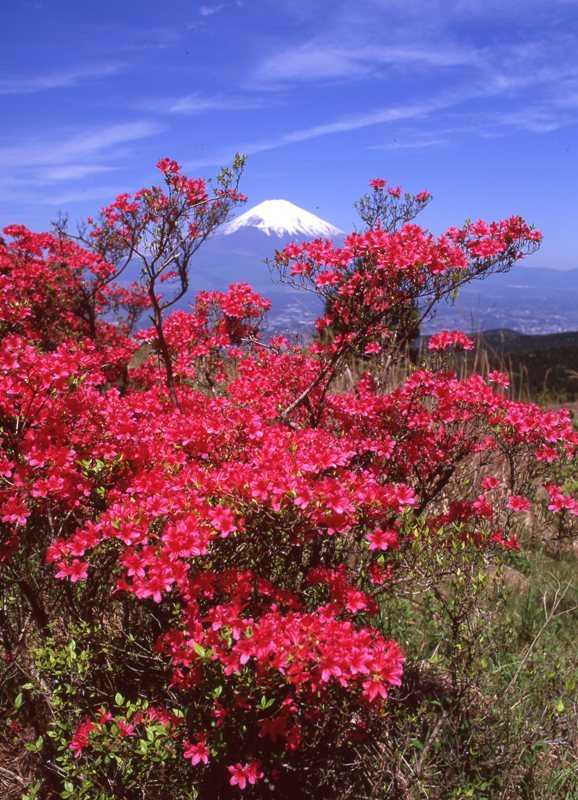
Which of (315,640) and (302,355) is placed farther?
(302,355)

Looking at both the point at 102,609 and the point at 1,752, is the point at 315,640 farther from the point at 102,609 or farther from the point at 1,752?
the point at 1,752

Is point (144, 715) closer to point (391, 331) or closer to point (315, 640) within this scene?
point (315, 640)

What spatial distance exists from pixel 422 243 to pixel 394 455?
153cm

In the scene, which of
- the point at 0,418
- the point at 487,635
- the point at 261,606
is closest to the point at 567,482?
the point at 487,635

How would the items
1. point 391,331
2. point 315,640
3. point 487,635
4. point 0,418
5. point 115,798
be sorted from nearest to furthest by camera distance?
point 315,640 → point 115,798 → point 0,418 → point 487,635 → point 391,331

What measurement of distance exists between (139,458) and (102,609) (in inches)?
39.4

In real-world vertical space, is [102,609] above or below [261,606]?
below

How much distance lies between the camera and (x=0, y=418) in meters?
3.26

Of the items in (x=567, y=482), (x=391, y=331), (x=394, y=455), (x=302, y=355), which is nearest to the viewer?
(x=394, y=455)

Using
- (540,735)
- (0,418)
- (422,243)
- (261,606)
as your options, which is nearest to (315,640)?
(261,606)

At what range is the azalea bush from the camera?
263 centimetres

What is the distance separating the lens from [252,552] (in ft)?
9.98

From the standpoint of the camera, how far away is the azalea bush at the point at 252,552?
2.63 m

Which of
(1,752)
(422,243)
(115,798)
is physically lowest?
(1,752)
